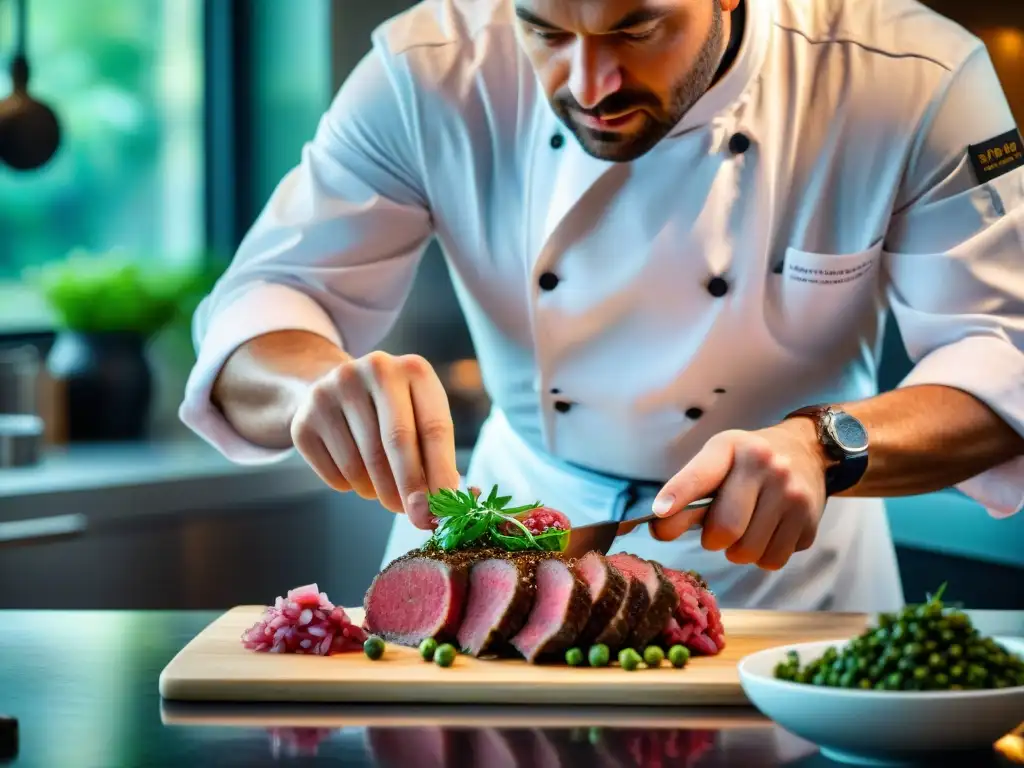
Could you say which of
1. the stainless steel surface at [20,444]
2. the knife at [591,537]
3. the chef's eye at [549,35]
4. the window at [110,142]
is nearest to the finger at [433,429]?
the knife at [591,537]

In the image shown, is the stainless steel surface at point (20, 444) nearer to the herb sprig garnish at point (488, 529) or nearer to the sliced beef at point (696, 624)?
the herb sprig garnish at point (488, 529)

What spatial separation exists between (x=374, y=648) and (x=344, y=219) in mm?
929

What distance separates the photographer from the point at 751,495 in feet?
5.96

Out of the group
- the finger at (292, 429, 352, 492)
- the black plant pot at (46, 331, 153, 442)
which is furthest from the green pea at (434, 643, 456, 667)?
the black plant pot at (46, 331, 153, 442)

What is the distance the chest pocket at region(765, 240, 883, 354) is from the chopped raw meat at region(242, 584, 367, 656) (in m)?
0.88

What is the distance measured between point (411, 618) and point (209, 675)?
1.08 ft

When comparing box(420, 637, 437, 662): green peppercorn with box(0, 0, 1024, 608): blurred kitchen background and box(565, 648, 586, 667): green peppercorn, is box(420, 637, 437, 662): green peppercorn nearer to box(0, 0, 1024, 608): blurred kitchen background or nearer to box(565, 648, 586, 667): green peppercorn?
box(565, 648, 586, 667): green peppercorn

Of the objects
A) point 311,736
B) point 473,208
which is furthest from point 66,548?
point 311,736

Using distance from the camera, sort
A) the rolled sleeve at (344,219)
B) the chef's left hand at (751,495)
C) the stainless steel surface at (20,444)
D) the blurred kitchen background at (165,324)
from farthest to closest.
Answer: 1. the stainless steel surface at (20,444)
2. the blurred kitchen background at (165,324)
3. the rolled sleeve at (344,219)
4. the chef's left hand at (751,495)

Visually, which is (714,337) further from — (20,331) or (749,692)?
(20,331)

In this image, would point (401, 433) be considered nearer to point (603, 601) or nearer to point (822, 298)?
point (603, 601)

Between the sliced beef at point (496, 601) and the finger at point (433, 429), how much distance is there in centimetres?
13

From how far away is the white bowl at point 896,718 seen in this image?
4.07 feet

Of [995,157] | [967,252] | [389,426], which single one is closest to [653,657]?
[389,426]
